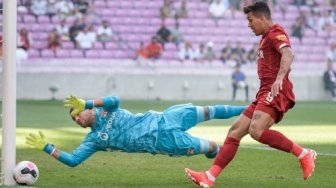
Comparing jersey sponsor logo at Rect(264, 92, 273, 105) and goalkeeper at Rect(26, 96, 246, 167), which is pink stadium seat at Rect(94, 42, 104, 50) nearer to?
goalkeeper at Rect(26, 96, 246, 167)

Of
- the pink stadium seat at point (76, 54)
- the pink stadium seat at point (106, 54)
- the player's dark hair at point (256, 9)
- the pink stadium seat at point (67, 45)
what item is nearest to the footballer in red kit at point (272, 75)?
the player's dark hair at point (256, 9)

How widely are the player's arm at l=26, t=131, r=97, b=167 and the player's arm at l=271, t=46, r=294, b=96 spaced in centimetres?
218

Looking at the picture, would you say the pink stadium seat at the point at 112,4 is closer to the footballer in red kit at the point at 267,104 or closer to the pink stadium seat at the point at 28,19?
the pink stadium seat at the point at 28,19

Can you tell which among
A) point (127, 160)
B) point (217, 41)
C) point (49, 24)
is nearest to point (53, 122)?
point (127, 160)

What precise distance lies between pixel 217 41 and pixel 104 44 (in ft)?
16.1

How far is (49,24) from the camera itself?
3344 centimetres

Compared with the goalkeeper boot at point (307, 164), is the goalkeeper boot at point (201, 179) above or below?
below

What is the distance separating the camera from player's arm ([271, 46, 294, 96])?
900 centimetres

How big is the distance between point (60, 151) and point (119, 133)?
673 millimetres

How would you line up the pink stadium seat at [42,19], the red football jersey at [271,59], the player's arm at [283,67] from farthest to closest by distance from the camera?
the pink stadium seat at [42,19]
the red football jersey at [271,59]
the player's arm at [283,67]

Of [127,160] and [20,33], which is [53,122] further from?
[20,33]

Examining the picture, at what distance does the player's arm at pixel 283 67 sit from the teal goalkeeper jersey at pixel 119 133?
1.59 meters

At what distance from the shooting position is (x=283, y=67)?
357 inches

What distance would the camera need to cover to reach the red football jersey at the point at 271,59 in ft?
30.5
